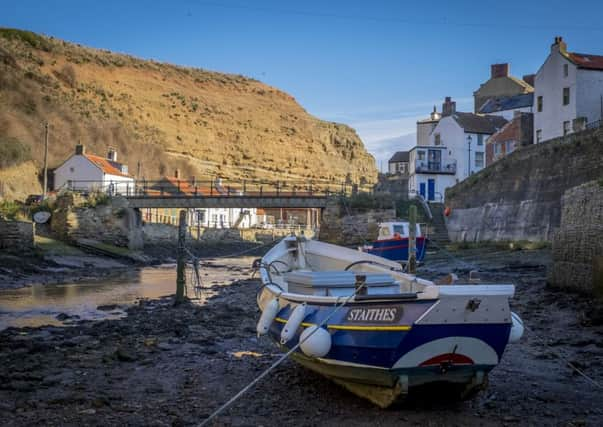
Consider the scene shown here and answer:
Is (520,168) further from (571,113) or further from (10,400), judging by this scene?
(10,400)

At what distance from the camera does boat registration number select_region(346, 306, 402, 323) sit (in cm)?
725

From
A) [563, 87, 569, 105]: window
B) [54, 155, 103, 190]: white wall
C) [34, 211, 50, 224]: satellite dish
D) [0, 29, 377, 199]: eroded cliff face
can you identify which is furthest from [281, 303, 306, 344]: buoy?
[0, 29, 377, 199]: eroded cliff face

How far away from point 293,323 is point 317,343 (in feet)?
2.46

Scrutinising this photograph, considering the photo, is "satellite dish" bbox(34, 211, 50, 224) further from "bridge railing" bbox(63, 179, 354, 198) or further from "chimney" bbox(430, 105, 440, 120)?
"chimney" bbox(430, 105, 440, 120)

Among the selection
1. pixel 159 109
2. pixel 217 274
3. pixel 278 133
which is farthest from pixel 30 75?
pixel 217 274

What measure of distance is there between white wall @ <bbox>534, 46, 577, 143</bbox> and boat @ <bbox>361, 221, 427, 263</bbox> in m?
16.4

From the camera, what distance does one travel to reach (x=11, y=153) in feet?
173

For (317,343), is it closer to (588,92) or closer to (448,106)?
(588,92)

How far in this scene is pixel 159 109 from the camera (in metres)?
103

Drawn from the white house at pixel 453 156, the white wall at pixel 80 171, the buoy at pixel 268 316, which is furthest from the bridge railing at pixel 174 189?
the buoy at pixel 268 316

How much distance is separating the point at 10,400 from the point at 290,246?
6.58 meters

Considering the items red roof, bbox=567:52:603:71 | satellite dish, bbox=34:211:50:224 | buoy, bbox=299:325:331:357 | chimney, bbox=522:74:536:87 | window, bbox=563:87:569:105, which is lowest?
buoy, bbox=299:325:331:357

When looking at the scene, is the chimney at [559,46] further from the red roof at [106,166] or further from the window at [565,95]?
the red roof at [106,166]

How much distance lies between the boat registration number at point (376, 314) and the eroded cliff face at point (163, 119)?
58.7 meters
